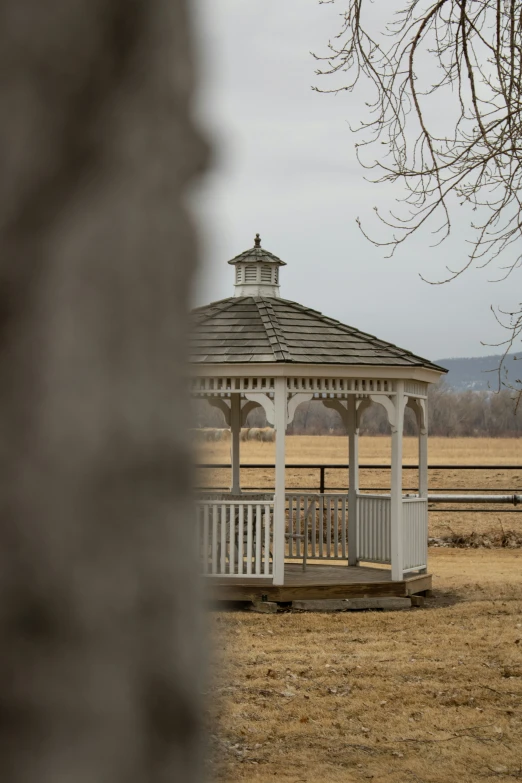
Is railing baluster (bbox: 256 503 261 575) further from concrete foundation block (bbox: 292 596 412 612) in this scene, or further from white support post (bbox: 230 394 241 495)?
white support post (bbox: 230 394 241 495)

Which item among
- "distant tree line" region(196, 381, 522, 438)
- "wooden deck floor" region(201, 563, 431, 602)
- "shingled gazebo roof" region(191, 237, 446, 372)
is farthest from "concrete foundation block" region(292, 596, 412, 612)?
"distant tree line" region(196, 381, 522, 438)

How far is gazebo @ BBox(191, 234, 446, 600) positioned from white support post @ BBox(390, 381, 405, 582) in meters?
0.01

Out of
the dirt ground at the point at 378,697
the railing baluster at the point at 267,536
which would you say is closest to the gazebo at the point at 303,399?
the railing baluster at the point at 267,536

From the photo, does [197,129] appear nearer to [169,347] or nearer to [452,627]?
[169,347]

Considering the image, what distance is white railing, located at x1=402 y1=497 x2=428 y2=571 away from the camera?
1417cm

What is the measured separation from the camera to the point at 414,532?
14.5 metres

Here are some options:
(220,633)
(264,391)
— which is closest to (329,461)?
(264,391)

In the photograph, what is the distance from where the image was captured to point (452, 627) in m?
12.1

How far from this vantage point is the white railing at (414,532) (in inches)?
558

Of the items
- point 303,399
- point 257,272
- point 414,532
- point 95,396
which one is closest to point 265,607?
point 414,532

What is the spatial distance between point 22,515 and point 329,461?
53436 mm

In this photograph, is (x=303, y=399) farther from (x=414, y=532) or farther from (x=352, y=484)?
(x=352, y=484)

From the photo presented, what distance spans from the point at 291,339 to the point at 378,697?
603 centimetres

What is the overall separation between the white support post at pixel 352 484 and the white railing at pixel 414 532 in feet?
4.40
